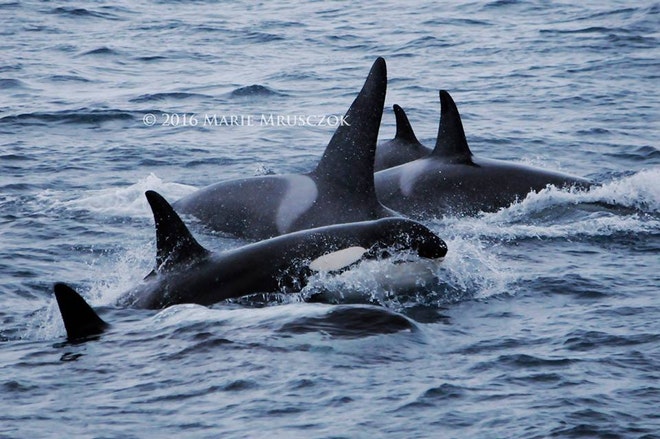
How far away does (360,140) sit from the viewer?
14.3m

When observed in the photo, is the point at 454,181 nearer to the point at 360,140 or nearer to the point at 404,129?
the point at 404,129

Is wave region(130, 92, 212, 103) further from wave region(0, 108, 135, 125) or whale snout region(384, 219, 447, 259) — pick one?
whale snout region(384, 219, 447, 259)

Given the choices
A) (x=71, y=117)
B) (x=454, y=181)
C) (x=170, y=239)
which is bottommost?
(x=454, y=181)

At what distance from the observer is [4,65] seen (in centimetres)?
2847

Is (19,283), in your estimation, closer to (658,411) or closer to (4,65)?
(658,411)

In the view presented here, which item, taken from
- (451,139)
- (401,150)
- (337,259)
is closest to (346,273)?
(337,259)

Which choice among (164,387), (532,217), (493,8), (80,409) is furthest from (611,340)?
(493,8)

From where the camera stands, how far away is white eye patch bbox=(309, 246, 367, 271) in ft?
38.7

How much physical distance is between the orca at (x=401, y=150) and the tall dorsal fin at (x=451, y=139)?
3.77 feet

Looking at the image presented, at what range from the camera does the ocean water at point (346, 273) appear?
360 inches

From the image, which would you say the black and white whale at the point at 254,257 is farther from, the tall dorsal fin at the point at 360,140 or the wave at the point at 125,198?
the wave at the point at 125,198

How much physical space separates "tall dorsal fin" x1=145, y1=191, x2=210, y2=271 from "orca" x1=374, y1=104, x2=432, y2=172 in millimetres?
6913

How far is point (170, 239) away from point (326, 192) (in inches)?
130

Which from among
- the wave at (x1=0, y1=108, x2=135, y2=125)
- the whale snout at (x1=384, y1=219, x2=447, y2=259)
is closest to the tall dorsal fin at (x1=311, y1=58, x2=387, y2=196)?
the whale snout at (x1=384, y1=219, x2=447, y2=259)
